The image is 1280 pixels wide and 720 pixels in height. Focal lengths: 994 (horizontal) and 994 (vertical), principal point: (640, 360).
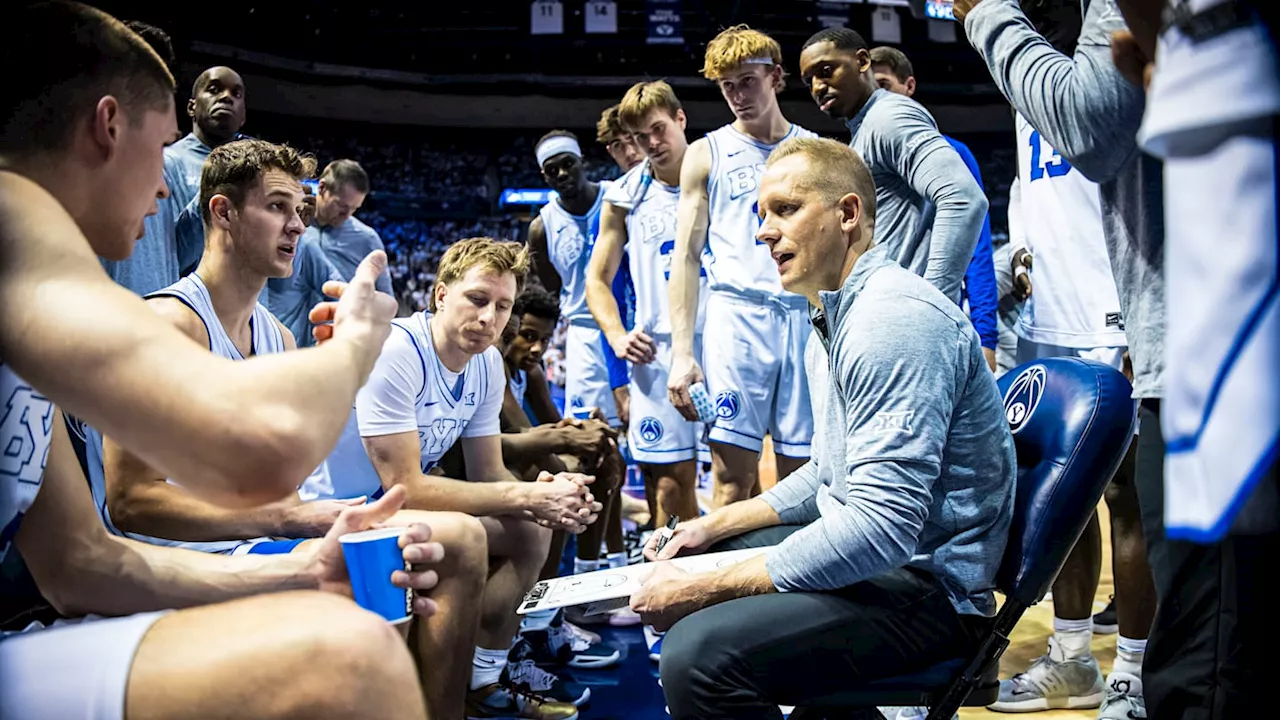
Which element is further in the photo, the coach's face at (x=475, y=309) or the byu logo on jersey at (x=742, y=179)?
the byu logo on jersey at (x=742, y=179)

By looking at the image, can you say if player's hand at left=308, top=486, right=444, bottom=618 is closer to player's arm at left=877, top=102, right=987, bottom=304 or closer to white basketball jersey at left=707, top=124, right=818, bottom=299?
player's arm at left=877, top=102, right=987, bottom=304

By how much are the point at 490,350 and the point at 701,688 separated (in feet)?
6.23

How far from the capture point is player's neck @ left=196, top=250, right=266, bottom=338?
2592mm

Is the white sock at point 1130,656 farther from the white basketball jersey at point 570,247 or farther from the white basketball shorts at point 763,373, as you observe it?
the white basketball jersey at point 570,247

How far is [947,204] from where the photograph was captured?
3.15 m

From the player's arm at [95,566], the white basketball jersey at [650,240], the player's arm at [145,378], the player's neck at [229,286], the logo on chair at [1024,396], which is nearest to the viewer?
the player's arm at [145,378]

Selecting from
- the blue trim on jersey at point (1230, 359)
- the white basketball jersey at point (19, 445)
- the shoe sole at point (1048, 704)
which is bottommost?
the shoe sole at point (1048, 704)

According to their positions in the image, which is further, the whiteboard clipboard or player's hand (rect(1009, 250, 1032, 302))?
player's hand (rect(1009, 250, 1032, 302))

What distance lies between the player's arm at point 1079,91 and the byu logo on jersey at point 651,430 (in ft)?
9.08

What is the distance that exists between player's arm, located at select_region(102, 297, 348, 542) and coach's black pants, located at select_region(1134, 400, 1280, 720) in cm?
172

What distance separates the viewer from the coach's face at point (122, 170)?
132 cm

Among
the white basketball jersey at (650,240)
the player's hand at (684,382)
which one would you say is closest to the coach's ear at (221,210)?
the player's hand at (684,382)

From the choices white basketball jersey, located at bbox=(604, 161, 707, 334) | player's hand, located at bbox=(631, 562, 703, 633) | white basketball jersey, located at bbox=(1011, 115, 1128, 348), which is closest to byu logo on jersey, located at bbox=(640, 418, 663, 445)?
white basketball jersey, located at bbox=(604, 161, 707, 334)

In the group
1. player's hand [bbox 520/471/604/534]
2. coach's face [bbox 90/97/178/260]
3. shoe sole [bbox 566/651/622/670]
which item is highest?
coach's face [bbox 90/97/178/260]
